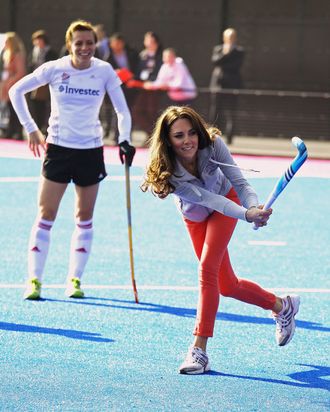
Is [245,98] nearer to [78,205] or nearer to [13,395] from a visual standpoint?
[78,205]

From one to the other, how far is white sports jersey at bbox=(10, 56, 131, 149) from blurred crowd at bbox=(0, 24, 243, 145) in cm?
1279

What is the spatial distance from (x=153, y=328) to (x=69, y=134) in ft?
6.01

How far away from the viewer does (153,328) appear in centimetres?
838

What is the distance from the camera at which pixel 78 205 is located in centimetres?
950

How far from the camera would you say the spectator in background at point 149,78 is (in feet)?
73.8

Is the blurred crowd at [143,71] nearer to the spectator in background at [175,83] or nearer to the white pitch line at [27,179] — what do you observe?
the spectator in background at [175,83]

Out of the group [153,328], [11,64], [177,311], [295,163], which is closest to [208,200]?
[295,163]

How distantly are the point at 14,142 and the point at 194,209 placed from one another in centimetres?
1666

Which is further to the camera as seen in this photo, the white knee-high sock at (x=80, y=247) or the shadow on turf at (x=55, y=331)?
the white knee-high sock at (x=80, y=247)

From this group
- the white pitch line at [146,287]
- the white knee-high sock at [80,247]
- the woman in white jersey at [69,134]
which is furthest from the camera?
the white pitch line at [146,287]

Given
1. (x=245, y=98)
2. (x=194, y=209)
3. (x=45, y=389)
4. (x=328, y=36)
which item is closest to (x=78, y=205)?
(x=194, y=209)

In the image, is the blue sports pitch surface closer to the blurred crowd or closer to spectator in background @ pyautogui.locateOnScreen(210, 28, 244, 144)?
the blurred crowd

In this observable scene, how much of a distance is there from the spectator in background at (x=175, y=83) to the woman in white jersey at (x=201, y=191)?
15.0 meters

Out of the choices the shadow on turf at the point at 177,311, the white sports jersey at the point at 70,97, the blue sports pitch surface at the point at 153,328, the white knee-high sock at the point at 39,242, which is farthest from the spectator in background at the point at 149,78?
the shadow on turf at the point at 177,311
